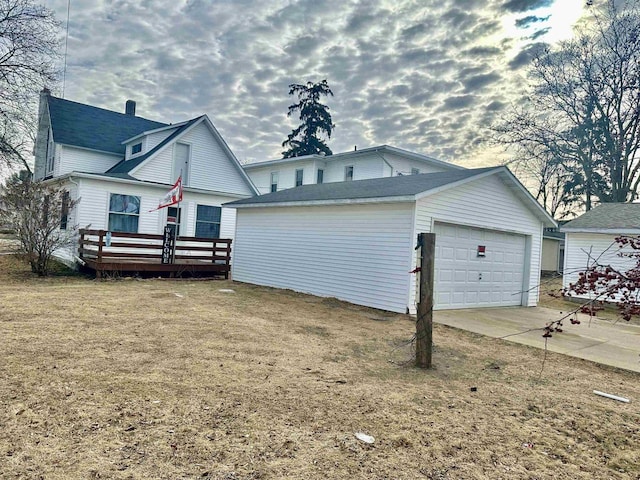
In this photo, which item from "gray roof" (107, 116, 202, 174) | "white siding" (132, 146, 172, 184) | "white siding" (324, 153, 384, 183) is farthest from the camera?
"white siding" (324, 153, 384, 183)

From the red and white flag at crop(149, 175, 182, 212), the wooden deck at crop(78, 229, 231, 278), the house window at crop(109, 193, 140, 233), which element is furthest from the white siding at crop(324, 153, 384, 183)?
the house window at crop(109, 193, 140, 233)

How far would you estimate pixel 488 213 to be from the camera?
11.0 metres

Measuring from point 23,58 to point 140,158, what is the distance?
583 cm

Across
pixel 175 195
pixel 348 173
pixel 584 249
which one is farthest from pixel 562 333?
pixel 348 173

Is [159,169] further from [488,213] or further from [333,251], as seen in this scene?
[488,213]

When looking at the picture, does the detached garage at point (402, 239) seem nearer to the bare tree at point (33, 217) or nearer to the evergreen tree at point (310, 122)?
the bare tree at point (33, 217)

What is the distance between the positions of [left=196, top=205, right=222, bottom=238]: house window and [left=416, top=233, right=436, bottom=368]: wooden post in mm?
13081

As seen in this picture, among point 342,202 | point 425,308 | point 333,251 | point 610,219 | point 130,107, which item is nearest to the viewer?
point 425,308

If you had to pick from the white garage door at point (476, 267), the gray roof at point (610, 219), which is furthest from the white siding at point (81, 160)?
the gray roof at point (610, 219)

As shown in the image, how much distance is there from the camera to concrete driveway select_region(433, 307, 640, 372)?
6.69 meters

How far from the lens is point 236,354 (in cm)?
523

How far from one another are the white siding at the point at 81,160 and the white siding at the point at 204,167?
2793 mm

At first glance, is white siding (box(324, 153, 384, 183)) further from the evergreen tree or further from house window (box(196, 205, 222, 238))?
the evergreen tree

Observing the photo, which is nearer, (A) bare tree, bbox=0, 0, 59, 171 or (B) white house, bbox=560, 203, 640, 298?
(B) white house, bbox=560, 203, 640, 298
